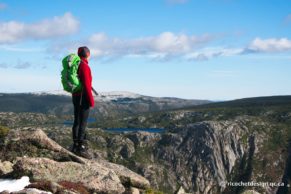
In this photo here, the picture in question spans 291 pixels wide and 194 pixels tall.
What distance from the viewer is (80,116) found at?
24234 mm

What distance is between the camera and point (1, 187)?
1795 centimetres

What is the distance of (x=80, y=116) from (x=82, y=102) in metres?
0.89

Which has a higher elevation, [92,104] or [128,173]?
[92,104]

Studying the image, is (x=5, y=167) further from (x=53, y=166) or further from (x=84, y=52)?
(x=84, y=52)

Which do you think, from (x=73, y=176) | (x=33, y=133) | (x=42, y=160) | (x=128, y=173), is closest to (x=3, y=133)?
(x=33, y=133)

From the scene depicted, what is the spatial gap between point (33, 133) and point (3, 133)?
192 centimetres

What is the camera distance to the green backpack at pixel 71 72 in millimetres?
A: 22906

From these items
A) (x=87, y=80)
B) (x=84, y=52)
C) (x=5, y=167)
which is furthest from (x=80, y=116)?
(x=5, y=167)

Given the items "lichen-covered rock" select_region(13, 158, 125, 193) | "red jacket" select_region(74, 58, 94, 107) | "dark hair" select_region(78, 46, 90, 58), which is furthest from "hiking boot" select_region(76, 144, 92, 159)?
"dark hair" select_region(78, 46, 90, 58)

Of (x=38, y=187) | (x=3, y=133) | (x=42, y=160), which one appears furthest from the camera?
(x=3, y=133)

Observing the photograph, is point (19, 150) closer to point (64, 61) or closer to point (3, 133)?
point (3, 133)

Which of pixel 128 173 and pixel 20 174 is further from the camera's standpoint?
pixel 128 173

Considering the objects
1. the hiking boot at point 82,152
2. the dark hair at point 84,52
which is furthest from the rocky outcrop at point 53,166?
the dark hair at point 84,52

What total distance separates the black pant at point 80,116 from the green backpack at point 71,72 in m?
0.90
